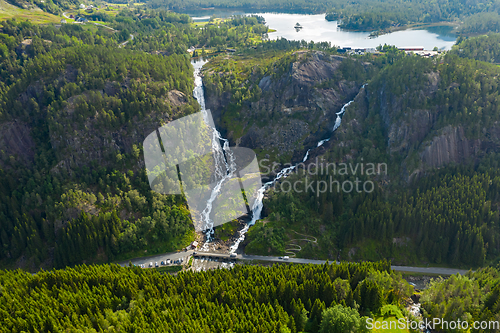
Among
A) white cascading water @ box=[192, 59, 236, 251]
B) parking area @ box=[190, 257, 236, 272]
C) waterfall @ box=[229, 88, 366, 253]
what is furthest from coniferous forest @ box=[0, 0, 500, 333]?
parking area @ box=[190, 257, 236, 272]

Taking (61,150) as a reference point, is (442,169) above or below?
below

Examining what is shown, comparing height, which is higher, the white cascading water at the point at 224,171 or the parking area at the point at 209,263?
the white cascading water at the point at 224,171

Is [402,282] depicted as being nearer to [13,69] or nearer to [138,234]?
[138,234]

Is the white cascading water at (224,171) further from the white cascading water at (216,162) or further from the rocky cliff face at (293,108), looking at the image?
the rocky cliff face at (293,108)

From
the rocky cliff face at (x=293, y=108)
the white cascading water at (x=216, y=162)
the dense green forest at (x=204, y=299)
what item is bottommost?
the dense green forest at (x=204, y=299)

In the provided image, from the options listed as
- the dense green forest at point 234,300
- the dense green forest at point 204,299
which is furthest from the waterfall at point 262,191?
the dense green forest at point 204,299

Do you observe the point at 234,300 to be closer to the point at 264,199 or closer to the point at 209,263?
the point at 209,263

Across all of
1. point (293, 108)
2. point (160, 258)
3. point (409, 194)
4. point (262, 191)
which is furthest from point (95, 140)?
point (409, 194)

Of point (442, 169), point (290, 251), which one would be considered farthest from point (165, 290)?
point (442, 169)
